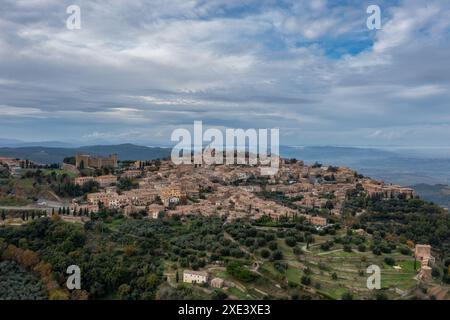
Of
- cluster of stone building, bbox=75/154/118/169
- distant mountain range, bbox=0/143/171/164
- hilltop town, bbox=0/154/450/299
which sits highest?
distant mountain range, bbox=0/143/171/164

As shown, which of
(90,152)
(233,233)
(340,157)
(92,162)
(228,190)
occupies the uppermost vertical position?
(90,152)

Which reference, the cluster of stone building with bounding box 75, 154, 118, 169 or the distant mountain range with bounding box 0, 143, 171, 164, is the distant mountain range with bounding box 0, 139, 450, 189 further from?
the cluster of stone building with bounding box 75, 154, 118, 169

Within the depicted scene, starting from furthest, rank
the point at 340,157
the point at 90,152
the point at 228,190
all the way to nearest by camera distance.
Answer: the point at 340,157
the point at 90,152
the point at 228,190

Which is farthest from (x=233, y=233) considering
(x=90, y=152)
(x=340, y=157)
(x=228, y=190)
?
(x=340, y=157)

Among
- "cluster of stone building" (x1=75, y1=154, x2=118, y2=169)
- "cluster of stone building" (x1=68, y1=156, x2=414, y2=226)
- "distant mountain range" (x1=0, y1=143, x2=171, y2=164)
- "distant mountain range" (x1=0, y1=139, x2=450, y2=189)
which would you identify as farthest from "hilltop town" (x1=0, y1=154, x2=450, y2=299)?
"distant mountain range" (x1=0, y1=139, x2=450, y2=189)

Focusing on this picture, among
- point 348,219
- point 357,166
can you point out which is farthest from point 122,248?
point 357,166

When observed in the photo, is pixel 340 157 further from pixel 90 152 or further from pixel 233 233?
pixel 233 233

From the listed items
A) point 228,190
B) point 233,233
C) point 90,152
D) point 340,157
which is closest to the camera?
point 233,233

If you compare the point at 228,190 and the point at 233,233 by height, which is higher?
the point at 228,190

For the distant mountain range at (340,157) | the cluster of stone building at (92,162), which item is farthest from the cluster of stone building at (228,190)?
Answer: the distant mountain range at (340,157)

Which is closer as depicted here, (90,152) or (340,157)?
(90,152)
